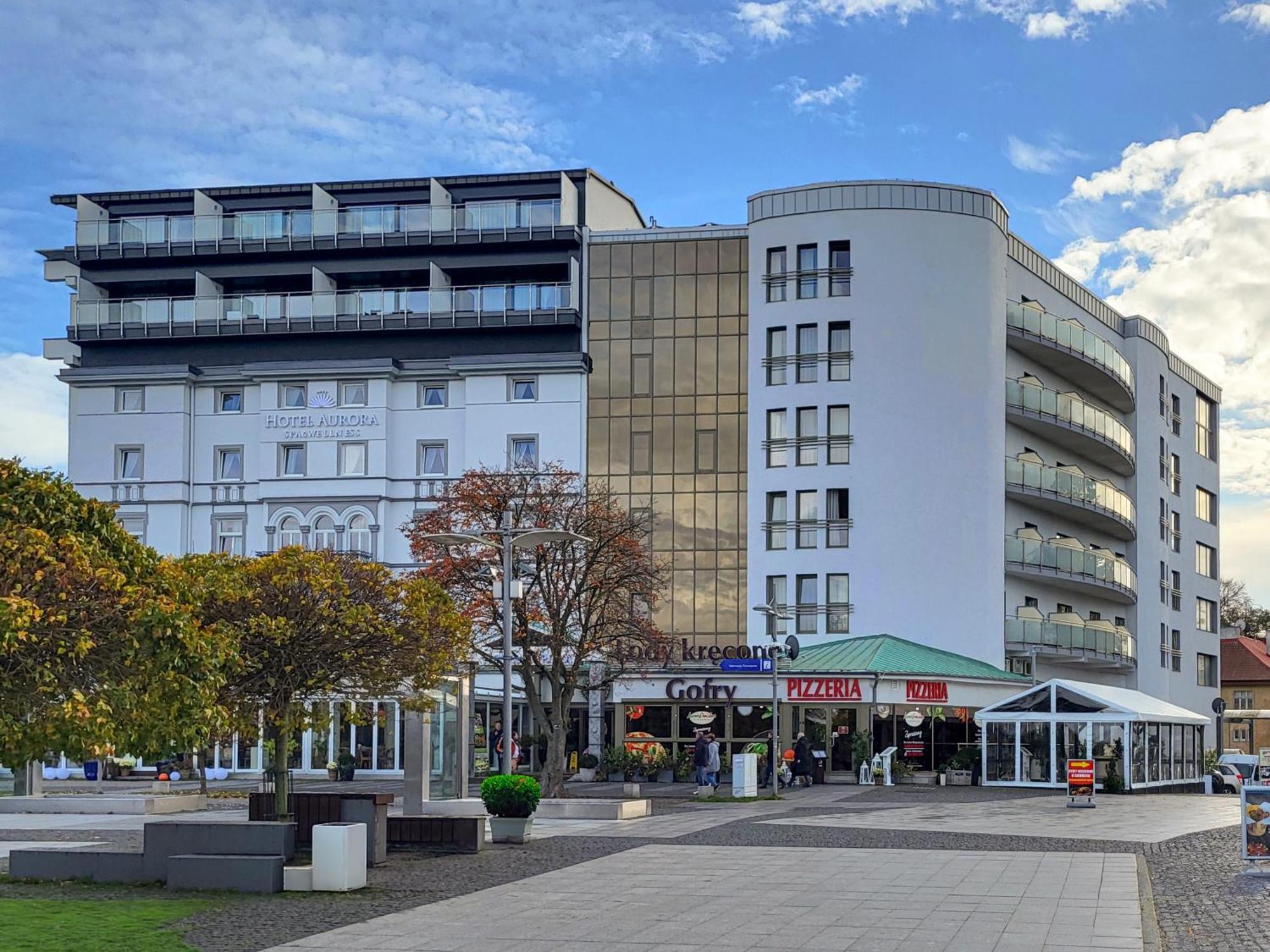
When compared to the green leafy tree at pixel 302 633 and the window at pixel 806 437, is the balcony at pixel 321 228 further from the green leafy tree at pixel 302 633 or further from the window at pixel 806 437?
the green leafy tree at pixel 302 633

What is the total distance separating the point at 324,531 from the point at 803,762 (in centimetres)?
2309

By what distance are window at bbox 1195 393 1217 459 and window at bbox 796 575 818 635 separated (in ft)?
105

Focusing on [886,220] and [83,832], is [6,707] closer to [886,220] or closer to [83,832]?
[83,832]

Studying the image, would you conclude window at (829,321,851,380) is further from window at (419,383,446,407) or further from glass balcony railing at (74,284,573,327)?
window at (419,383,446,407)

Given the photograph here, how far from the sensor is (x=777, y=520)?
2345 inches

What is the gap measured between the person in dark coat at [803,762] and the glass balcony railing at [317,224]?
2373cm

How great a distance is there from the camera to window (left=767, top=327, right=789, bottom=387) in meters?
59.8

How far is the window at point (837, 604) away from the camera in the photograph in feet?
190

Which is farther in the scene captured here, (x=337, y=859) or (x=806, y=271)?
(x=806, y=271)

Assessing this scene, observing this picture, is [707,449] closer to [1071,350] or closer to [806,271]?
[806,271]

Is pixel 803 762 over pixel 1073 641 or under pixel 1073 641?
under

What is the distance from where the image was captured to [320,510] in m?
63.0

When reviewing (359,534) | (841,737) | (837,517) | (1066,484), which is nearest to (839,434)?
(837,517)

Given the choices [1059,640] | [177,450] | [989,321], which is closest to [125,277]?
[177,450]
